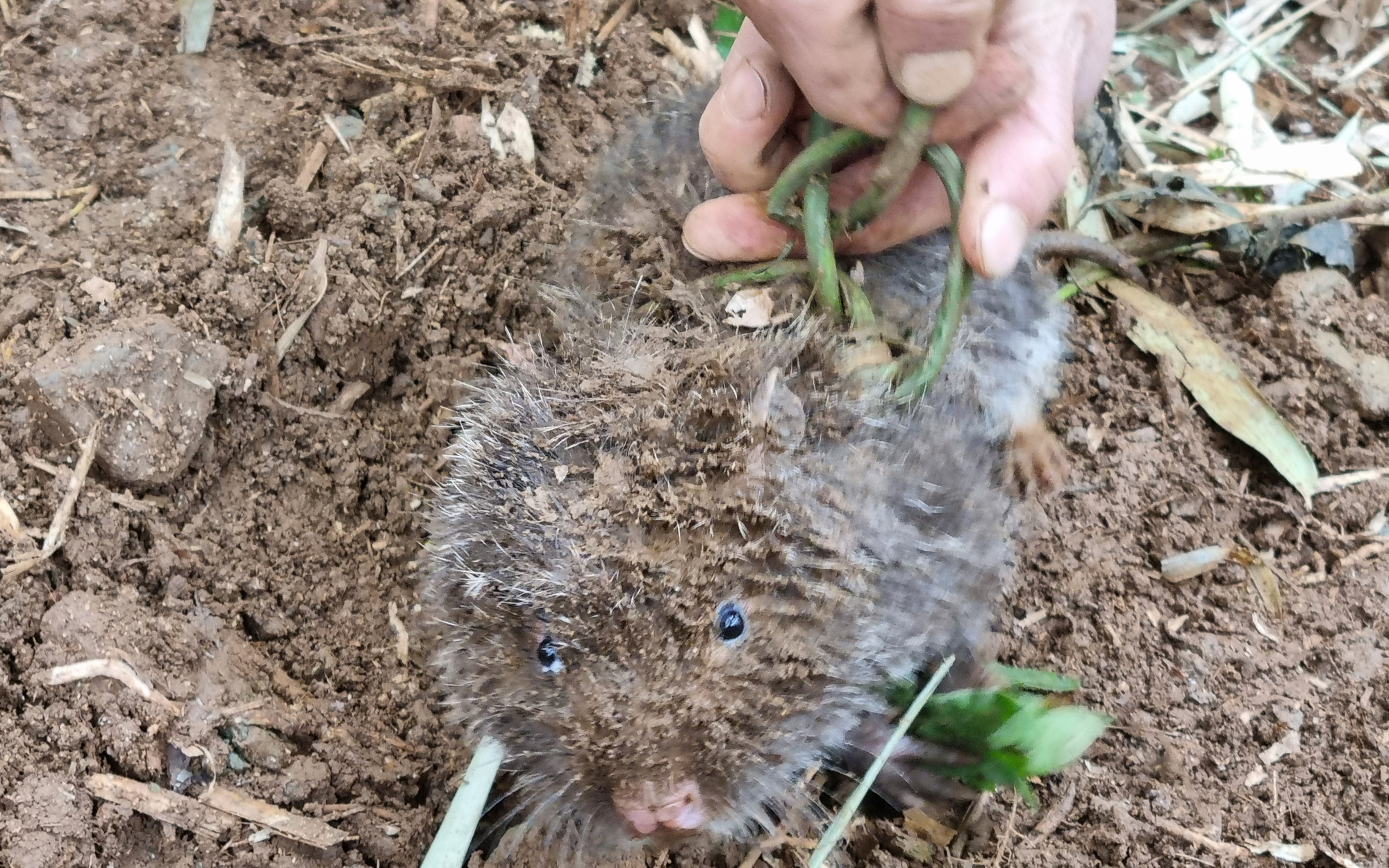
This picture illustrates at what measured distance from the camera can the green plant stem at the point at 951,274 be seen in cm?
208

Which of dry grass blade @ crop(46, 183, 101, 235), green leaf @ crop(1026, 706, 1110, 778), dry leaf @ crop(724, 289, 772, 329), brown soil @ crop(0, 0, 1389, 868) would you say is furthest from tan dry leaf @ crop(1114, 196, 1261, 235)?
dry grass blade @ crop(46, 183, 101, 235)

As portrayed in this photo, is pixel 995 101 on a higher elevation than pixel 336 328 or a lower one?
higher

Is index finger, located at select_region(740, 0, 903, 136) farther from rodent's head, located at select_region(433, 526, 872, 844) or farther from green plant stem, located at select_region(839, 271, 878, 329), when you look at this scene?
rodent's head, located at select_region(433, 526, 872, 844)

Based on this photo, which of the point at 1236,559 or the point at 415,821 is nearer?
the point at 415,821

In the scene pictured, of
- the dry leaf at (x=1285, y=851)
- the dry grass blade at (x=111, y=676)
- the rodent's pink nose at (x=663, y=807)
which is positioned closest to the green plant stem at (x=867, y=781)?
the rodent's pink nose at (x=663, y=807)

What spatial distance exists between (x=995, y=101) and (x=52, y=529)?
251 cm

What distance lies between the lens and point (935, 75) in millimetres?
1906

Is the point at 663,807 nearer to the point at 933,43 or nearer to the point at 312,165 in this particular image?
the point at 933,43

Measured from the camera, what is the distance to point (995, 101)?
2160mm

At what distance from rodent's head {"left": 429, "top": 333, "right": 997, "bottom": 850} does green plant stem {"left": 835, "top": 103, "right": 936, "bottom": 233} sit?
0.51 meters

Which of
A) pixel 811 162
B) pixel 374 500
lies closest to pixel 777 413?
pixel 811 162

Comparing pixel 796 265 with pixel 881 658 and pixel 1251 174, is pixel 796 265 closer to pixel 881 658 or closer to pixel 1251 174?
pixel 881 658

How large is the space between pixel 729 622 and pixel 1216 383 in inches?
85.4

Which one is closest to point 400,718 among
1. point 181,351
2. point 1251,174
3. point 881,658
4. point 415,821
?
point 415,821
